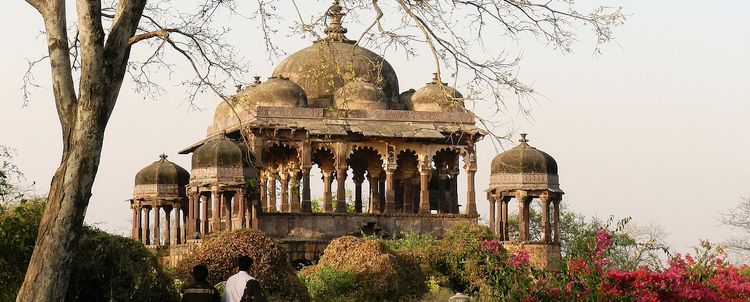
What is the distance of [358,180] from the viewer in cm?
4116

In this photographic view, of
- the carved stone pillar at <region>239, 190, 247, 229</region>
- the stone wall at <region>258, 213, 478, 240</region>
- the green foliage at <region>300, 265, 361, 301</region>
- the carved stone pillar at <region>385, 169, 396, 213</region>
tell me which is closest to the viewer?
the green foliage at <region>300, 265, 361, 301</region>

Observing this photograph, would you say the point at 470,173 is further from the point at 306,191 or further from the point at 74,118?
the point at 74,118

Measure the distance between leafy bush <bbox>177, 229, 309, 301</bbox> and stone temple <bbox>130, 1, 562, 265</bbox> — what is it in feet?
34.5

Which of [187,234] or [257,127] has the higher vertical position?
[257,127]

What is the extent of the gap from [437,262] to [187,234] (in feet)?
44.3

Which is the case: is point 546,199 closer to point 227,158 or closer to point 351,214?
point 351,214

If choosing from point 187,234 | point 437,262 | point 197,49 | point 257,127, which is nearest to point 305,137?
point 257,127

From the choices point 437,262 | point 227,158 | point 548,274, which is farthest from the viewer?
point 227,158

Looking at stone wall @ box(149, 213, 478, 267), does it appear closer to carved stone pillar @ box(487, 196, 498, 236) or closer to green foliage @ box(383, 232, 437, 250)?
carved stone pillar @ box(487, 196, 498, 236)

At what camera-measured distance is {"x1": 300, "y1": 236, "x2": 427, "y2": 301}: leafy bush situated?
21859 millimetres

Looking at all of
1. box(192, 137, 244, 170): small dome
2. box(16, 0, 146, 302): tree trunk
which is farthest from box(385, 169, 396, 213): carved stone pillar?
box(16, 0, 146, 302): tree trunk

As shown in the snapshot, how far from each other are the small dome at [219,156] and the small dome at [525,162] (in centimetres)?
649

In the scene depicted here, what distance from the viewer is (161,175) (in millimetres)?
40312

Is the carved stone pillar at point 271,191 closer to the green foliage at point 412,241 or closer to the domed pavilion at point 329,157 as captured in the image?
the domed pavilion at point 329,157
